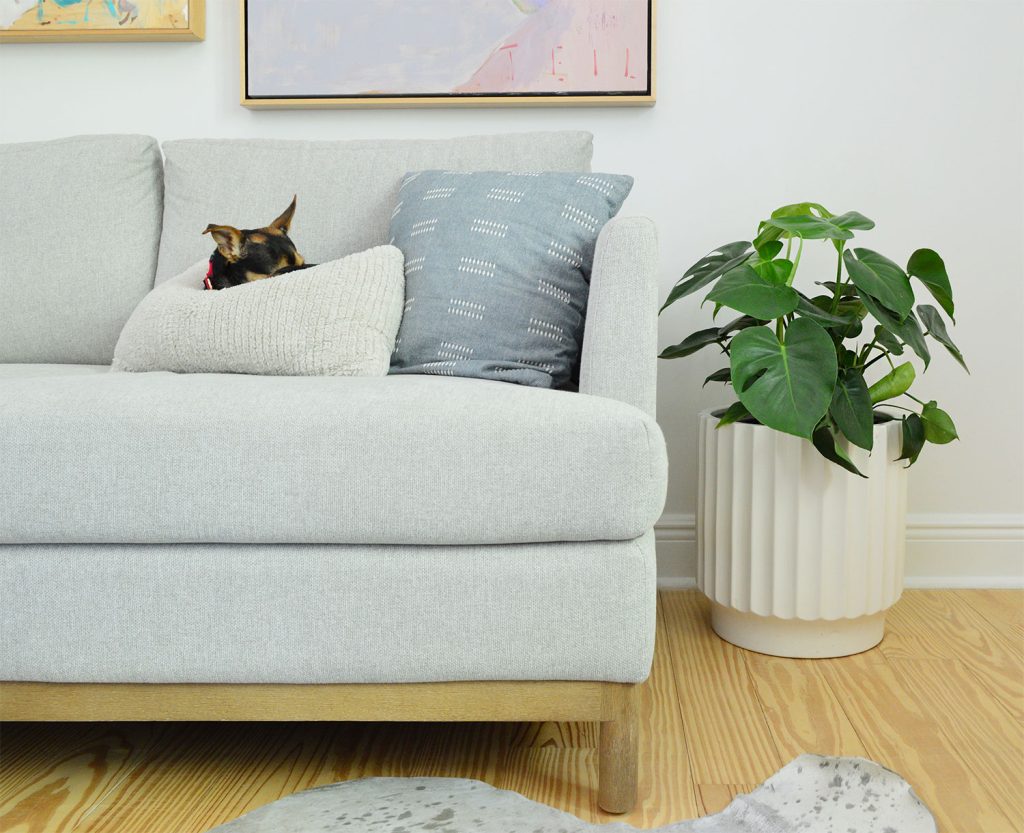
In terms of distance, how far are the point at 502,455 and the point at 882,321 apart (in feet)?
2.43

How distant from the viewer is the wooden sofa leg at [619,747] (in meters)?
1.09

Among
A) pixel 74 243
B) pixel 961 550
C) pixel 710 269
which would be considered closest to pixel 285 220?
pixel 74 243

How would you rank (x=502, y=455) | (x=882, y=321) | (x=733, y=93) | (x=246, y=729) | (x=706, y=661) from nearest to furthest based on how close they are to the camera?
(x=502, y=455) < (x=246, y=729) < (x=882, y=321) < (x=706, y=661) < (x=733, y=93)

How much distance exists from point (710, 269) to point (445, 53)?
827mm

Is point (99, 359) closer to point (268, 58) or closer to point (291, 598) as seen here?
point (268, 58)

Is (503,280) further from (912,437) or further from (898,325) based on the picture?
(912,437)

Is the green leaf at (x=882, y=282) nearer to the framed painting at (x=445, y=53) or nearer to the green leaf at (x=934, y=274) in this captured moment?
the green leaf at (x=934, y=274)

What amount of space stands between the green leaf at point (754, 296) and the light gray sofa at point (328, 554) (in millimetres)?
373

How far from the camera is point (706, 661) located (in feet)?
5.26

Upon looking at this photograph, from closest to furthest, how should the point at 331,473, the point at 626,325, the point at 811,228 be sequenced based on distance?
the point at 331,473 → the point at 626,325 → the point at 811,228

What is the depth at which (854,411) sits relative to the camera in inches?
56.9

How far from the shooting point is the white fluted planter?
5.10ft

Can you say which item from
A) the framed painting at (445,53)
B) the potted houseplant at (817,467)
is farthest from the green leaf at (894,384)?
the framed painting at (445,53)

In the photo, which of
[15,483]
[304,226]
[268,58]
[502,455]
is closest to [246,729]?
[15,483]
